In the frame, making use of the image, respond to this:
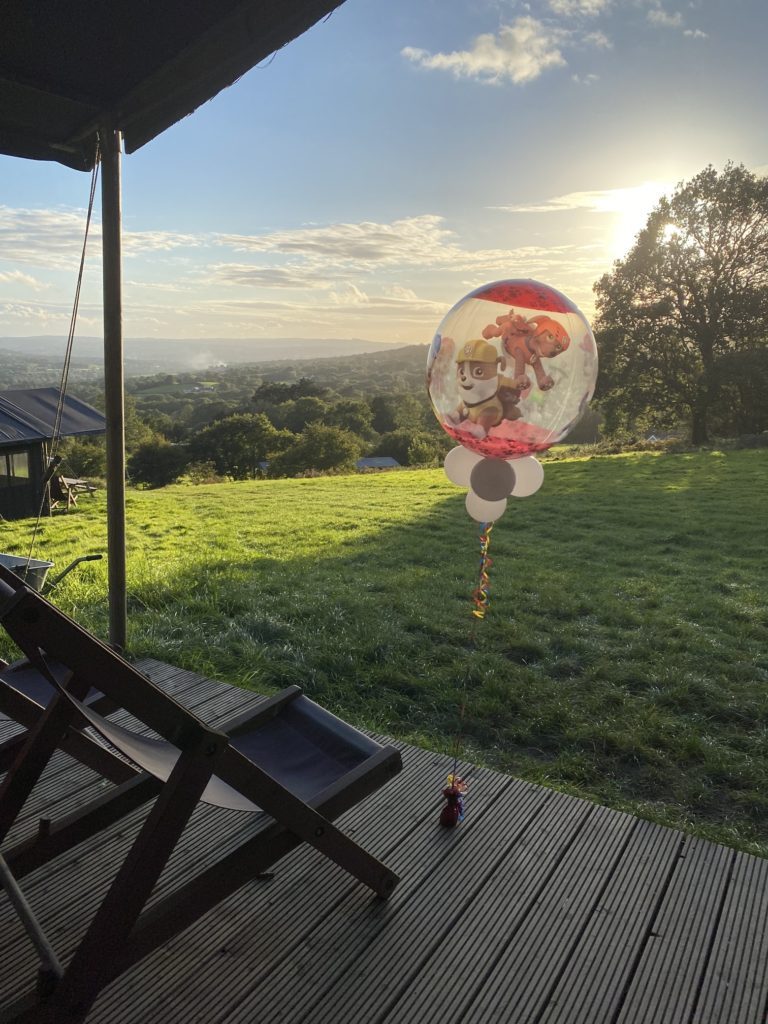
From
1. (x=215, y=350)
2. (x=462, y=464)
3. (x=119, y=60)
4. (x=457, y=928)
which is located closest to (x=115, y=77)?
(x=119, y=60)

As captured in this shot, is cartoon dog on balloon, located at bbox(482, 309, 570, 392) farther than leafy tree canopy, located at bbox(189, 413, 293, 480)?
No

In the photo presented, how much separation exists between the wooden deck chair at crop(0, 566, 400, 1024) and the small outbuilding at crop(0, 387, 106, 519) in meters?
13.1

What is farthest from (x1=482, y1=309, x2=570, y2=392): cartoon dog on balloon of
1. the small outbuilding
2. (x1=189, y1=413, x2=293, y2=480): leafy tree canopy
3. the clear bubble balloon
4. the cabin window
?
(x1=189, y1=413, x2=293, y2=480): leafy tree canopy

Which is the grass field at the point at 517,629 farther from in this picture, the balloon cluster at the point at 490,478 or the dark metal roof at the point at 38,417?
the dark metal roof at the point at 38,417

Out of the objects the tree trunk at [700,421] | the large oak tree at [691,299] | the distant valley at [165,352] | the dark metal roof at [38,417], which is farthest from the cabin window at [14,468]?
the tree trunk at [700,421]

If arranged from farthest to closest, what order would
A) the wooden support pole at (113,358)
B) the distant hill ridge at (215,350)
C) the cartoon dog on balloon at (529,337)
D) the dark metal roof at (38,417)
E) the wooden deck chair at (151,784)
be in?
1. the distant hill ridge at (215,350)
2. the dark metal roof at (38,417)
3. the wooden support pole at (113,358)
4. the cartoon dog on balloon at (529,337)
5. the wooden deck chair at (151,784)

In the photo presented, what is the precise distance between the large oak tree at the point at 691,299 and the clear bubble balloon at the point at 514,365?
17784 millimetres

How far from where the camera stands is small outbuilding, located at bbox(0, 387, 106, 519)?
46.1 feet

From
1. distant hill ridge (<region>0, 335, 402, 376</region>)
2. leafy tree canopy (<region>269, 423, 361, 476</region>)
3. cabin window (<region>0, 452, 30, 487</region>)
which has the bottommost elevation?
leafy tree canopy (<region>269, 423, 361, 476</region>)

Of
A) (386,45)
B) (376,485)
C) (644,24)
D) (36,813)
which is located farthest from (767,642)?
(376,485)

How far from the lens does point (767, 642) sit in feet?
14.8

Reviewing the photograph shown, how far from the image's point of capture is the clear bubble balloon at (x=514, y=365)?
219cm

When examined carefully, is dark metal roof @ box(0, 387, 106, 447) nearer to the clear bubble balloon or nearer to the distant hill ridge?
the distant hill ridge

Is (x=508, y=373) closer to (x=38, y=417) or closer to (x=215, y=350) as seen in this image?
(x=38, y=417)
